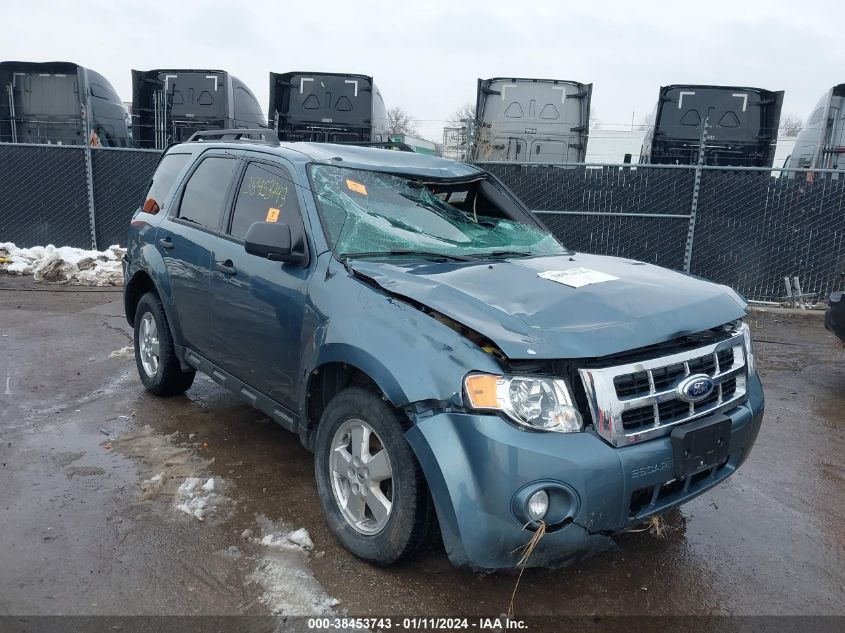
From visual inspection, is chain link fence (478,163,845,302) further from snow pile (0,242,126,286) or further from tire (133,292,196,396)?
snow pile (0,242,126,286)

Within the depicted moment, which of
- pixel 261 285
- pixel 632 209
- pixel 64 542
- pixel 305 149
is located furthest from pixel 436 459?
pixel 632 209

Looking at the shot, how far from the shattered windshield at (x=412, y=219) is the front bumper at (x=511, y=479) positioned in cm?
121

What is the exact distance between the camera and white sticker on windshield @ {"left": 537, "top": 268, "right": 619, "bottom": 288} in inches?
114

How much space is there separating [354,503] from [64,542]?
4.64 ft

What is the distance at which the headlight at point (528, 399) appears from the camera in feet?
7.77

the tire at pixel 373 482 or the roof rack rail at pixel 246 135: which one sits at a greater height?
the roof rack rail at pixel 246 135

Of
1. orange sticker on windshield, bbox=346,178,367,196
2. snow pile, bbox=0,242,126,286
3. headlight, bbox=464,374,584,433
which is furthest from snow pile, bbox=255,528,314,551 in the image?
snow pile, bbox=0,242,126,286

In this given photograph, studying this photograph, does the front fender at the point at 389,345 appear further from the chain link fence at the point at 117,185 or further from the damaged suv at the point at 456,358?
the chain link fence at the point at 117,185

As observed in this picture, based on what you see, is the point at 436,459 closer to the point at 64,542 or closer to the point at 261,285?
the point at 261,285

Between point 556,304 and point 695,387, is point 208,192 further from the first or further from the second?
point 695,387

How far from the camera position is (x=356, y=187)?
3.61 meters

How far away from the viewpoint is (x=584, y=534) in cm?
240

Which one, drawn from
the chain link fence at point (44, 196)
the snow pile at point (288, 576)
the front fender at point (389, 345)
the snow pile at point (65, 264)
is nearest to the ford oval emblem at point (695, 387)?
the front fender at point (389, 345)

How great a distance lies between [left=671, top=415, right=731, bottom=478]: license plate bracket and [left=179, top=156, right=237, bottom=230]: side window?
117 inches
